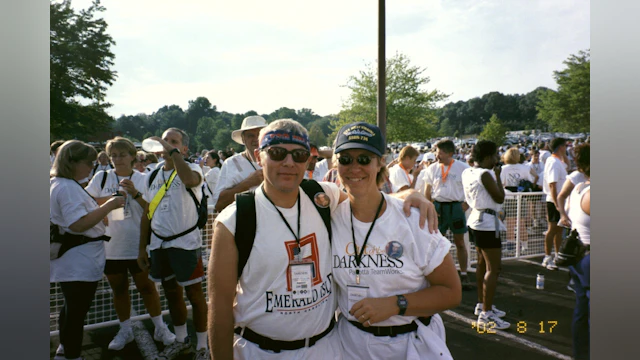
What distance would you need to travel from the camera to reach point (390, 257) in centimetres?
217

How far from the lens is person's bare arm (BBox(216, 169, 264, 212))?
3504mm

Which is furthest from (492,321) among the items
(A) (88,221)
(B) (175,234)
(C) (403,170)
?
(A) (88,221)

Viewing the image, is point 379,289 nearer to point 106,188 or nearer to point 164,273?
point 164,273

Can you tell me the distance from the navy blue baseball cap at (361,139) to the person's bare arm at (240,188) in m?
1.34

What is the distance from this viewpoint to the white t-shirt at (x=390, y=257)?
2.16 m

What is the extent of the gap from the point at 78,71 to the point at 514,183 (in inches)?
905

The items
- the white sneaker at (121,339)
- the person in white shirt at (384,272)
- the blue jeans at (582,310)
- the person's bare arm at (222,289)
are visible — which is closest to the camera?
the person's bare arm at (222,289)

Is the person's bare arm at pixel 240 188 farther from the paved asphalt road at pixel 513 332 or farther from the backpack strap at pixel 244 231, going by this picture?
the paved asphalt road at pixel 513 332

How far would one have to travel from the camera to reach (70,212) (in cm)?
365

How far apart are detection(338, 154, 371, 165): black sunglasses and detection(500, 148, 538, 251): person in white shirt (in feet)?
22.9

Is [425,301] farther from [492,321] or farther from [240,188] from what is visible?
[492,321]

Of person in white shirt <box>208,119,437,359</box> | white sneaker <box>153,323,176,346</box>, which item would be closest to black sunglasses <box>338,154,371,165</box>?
person in white shirt <box>208,119,437,359</box>
